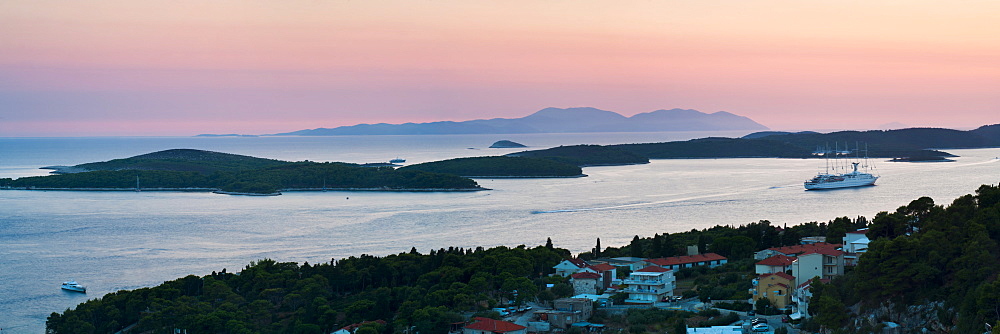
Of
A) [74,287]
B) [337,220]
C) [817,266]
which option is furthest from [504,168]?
[817,266]

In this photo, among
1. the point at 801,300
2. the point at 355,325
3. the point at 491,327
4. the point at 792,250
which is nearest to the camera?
the point at 491,327

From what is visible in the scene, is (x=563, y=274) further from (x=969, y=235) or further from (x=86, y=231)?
(x=86, y=231)

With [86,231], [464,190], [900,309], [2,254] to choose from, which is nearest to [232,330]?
[900,309]

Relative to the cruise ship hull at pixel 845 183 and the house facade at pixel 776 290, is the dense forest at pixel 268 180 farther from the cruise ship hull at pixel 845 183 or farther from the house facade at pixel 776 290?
the house facade at pixel 776 290

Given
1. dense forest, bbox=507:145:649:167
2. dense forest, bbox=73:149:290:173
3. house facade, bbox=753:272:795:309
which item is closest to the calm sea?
house facade, bbox=753:272:795:309

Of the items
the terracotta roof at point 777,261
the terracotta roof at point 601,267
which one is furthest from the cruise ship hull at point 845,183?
the terracotta roof at point 601,267

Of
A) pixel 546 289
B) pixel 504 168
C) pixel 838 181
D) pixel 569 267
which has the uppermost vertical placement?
pixel 504 168

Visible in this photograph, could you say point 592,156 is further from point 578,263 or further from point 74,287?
point 578,263
